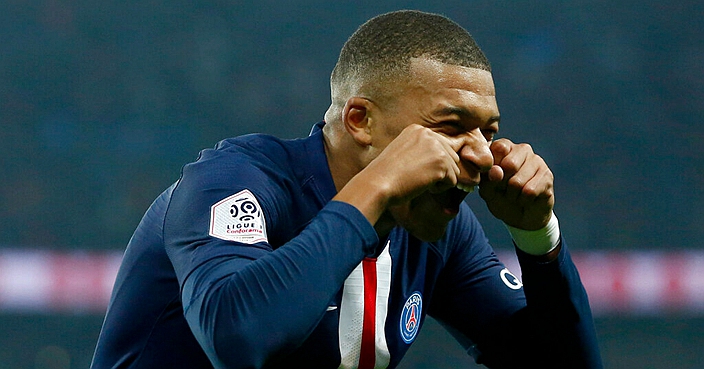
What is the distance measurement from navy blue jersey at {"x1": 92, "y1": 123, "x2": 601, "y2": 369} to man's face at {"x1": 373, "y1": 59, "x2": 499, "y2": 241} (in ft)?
0.53

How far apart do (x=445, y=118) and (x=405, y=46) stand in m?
0.21

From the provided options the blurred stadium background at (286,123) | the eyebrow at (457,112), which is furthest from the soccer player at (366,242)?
the blurred stadium background at (286,123)

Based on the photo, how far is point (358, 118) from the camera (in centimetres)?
223

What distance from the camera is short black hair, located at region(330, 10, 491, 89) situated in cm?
215

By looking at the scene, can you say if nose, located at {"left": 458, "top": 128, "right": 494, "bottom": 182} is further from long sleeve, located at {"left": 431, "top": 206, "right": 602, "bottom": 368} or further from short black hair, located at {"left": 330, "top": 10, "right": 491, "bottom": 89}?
long sleeve, located at {"left": 431, "top": 206, "right": 602, "bottom": 368}

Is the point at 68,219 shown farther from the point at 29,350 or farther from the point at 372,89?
the point at 372,89

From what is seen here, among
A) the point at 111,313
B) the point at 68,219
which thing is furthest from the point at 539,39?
the point at 111,313

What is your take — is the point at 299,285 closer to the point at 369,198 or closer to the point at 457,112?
the point at 369,198

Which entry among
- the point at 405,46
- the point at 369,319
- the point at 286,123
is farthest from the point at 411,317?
the point at 286,123

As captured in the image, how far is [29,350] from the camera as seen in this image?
670cm

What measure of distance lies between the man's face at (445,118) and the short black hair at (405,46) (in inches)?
1.2

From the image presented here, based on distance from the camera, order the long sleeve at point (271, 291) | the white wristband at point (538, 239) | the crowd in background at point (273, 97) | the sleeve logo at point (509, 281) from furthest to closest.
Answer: the crowd in background at point (273, 97) → the sleeve logo at point (509, 281) → the white wristband at point (538, 239) → the long sleeve at point (271, 291)

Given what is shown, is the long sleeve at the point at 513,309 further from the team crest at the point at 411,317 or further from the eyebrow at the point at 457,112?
the eyebrow at the point at 457,112

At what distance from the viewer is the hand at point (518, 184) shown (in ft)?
7.17
